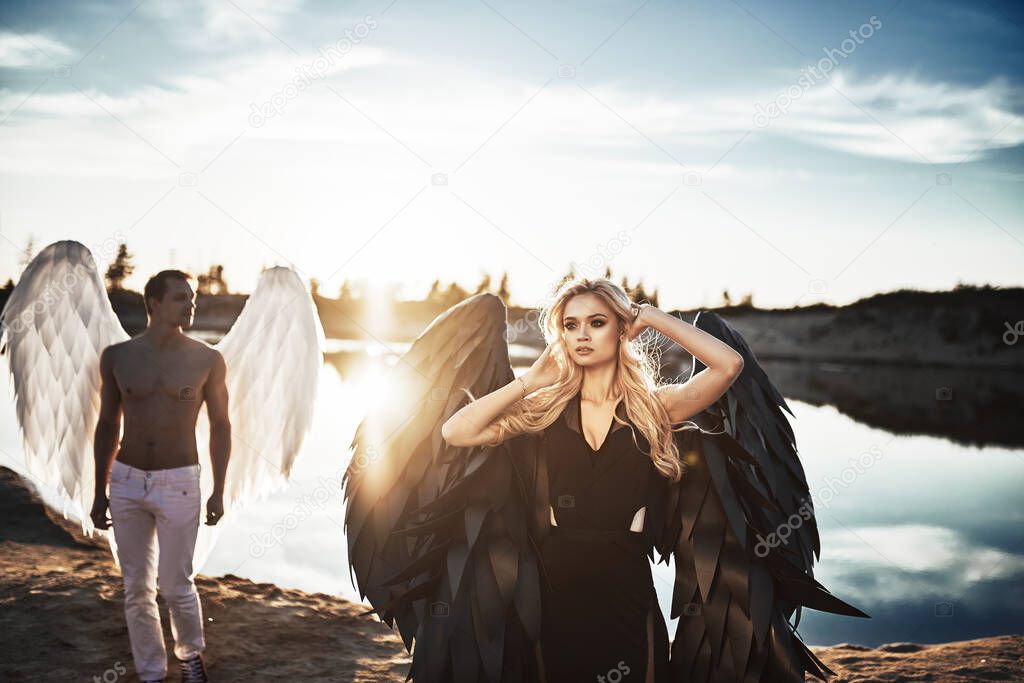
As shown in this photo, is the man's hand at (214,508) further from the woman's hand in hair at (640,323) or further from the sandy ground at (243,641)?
the woman's hand in hair at (640,323)

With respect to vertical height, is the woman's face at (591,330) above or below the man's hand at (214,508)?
above

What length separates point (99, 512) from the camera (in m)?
3.64

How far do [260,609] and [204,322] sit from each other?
6710 centimetres

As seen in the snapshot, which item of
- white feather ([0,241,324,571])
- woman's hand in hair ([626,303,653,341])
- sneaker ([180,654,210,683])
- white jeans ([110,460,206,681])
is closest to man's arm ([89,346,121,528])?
white jeans ([110,460,206,681])

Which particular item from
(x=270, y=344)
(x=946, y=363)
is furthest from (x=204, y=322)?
(x=270, y=344)

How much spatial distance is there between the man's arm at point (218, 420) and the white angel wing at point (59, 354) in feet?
2.56

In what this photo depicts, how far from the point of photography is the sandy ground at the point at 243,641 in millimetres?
4105

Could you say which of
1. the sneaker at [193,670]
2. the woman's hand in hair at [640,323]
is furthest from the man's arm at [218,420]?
the woman's hand in hair at [640,323]

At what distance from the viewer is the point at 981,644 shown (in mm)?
5141

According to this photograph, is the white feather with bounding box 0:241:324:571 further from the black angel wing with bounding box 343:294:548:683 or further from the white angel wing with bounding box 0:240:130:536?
the black angel wing with bounding box 343:294:548:683

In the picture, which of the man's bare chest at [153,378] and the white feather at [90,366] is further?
the white feather at [90,366]

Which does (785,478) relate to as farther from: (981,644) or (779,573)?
(981,644)

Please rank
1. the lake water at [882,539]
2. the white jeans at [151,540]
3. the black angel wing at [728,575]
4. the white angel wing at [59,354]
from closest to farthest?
the black angel wing at [728,575]
the white jeans at [151,540]
the white angel wing at [59,354]
the lake water at [882,539]

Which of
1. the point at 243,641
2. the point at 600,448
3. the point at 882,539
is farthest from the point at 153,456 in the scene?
the point at 882,539
